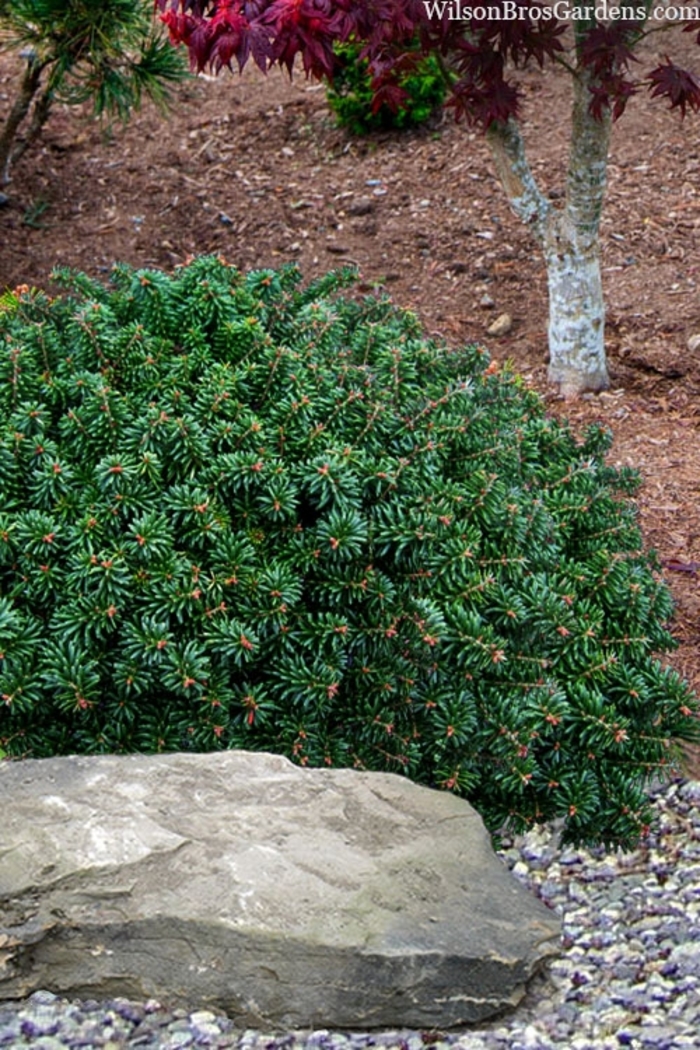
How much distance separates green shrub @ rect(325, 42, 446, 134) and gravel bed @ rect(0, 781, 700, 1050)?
19.1 ft

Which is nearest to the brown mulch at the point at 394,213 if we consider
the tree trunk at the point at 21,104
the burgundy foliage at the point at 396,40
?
the tree trunk at the point at 21,104

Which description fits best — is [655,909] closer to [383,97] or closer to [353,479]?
[353,479]

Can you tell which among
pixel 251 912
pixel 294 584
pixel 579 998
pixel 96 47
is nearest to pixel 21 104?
pixel 96 47

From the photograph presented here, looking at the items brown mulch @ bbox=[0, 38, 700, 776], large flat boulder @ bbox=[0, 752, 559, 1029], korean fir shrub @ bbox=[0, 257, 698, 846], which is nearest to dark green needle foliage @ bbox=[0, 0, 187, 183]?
brown mulch @ bbox=[0, 38, 700, 776]

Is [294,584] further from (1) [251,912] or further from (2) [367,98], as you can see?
(2) [367,98]

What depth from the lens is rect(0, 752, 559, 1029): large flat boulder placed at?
2707 mm

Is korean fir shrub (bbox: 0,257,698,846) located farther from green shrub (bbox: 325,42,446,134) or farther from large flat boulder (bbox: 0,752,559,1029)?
green shrub (bbox: 325,42,446,134)

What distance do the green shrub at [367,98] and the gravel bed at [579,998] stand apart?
19.1 ft

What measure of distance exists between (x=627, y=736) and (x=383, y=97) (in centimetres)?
299

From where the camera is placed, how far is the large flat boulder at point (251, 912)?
2.71m

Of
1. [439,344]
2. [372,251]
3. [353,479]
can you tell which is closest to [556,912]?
[353,479]

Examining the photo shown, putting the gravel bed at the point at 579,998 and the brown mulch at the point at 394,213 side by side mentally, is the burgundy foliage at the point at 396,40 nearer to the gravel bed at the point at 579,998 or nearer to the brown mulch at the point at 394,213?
the brown mulch at the point at 394,213

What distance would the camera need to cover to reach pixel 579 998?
114 inches

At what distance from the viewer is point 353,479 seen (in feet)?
11.2
